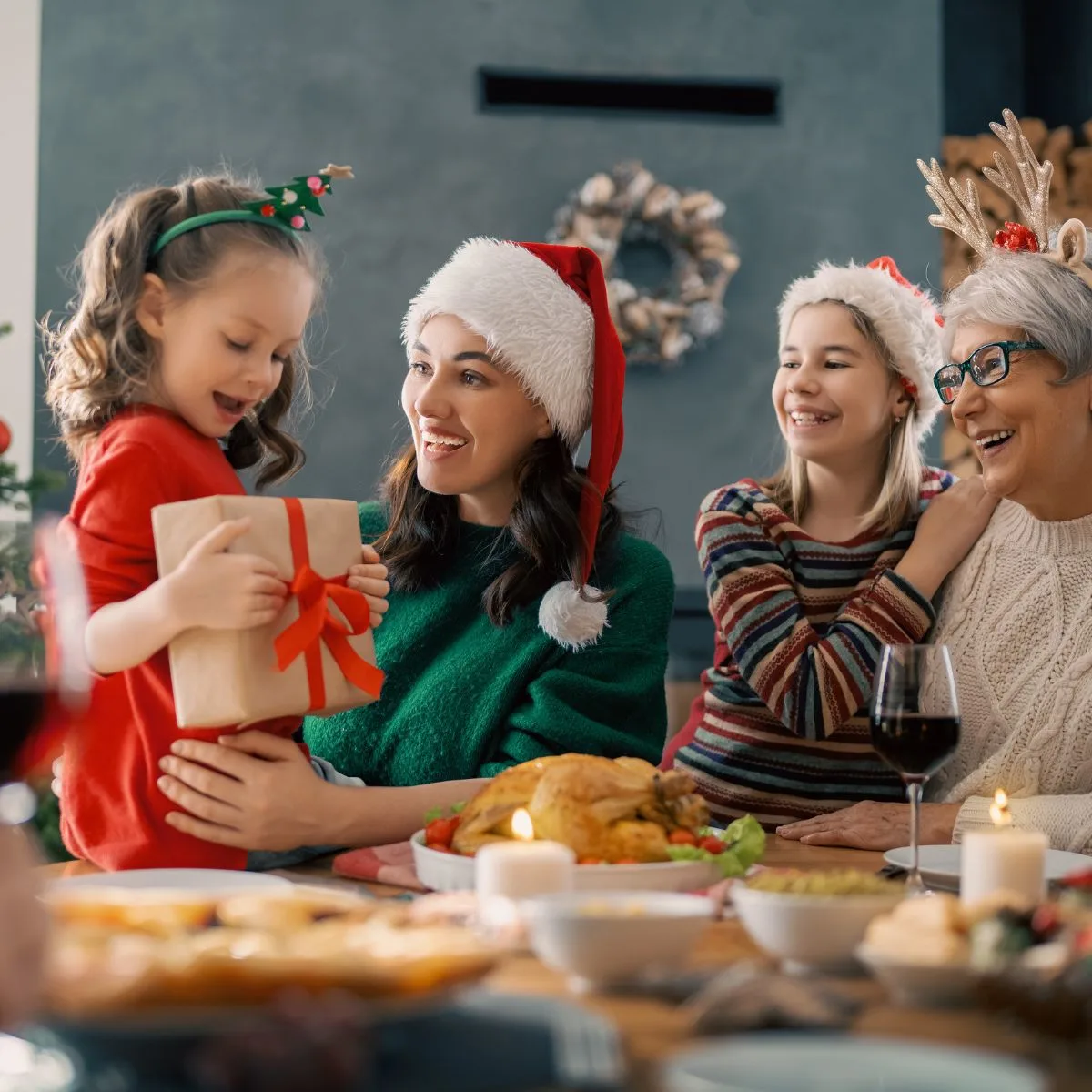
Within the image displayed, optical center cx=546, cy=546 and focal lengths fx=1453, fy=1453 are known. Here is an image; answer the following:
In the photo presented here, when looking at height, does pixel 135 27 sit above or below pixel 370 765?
above

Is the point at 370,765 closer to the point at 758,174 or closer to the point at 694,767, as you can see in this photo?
the point at 694,767

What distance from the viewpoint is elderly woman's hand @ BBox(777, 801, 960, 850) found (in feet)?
5.74

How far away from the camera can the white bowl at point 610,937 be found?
→ 35.3 inches

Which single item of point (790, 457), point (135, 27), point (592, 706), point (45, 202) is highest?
point (135, 27)

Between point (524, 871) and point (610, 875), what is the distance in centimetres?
15

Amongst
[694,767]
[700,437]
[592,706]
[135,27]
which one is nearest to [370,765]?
[592,706]

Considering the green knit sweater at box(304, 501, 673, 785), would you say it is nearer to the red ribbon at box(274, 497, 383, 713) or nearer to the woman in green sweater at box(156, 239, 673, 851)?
the woman in green sweater at box(156, 239, 673, 851)

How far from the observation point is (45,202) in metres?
4.75

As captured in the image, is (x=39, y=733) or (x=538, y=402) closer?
(x=39, y=733)

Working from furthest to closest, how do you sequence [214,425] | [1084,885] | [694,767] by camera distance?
[694,767] < [214,425] < [1084,885]

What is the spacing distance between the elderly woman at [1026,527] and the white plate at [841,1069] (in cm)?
133

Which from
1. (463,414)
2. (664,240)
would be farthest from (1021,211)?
(664,240)

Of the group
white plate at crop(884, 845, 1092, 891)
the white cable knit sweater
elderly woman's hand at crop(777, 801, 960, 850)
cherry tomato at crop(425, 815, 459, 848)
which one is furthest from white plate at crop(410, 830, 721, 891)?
the white cable knit sweater

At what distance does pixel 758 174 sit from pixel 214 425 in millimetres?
3789
